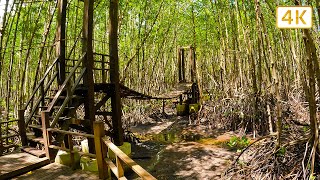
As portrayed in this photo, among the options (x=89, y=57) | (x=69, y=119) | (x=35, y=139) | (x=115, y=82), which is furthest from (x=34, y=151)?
(x=115, y=82)

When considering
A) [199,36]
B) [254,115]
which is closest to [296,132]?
[254,115]

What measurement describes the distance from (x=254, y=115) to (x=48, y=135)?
6.60 meters

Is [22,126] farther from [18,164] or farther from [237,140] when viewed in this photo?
[237,140]

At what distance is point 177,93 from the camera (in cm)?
1332

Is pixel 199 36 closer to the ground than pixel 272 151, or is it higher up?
higher up

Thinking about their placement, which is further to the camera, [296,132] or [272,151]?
[296,132]

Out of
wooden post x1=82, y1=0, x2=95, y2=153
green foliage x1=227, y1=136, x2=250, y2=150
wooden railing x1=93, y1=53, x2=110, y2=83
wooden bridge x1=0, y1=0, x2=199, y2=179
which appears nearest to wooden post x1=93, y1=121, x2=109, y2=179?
wooden bridge x1=0, y1=0, x2=199, y2=179

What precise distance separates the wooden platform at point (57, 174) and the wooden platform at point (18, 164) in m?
0.11

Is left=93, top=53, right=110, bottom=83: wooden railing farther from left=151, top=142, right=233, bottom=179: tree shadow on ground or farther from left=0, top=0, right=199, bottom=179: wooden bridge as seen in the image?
left=151, top=142, right=233, bottom=179: tree shadow on ground

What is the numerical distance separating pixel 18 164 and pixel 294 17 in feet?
16.1

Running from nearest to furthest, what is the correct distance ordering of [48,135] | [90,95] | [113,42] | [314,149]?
1. [314,149]
2. [48,135]
3. [90,95]
4. [113,42]

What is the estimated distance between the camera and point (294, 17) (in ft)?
7.66

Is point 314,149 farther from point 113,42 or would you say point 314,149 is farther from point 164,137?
point 164,137

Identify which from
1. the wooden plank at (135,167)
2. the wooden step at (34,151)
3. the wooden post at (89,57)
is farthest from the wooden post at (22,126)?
the wooden plank at (135,167)
